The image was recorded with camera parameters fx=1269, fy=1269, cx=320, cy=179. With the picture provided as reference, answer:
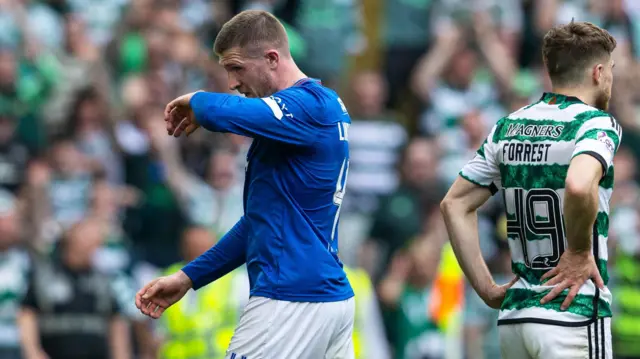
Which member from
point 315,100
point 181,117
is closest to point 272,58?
point 315,100

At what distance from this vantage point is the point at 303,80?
250 inches

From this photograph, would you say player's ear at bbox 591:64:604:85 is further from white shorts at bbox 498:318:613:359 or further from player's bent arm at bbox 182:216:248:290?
player's bent arm at bbox 182:216:248:290

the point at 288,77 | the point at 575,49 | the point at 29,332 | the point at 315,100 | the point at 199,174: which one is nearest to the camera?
the point at 575,49

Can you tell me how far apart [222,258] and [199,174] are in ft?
23.8

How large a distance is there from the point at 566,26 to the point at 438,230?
718 centimetres

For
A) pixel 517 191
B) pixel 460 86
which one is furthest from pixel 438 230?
pixel 517 191

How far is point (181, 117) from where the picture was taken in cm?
618

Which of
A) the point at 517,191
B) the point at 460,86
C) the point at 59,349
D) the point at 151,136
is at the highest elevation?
the point at 460,86

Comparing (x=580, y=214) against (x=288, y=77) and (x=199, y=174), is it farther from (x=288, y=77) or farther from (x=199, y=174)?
(x=199, y=174)

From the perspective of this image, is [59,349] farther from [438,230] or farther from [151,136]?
[438,230]

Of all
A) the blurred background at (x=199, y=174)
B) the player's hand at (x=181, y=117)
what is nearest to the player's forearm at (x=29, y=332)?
the blurred background at (x=199, y=174)

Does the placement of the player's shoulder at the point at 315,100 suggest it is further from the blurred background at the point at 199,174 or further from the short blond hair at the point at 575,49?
the blurred background at the point at 199,174

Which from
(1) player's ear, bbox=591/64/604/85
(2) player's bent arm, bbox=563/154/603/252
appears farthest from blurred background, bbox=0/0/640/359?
(2) player's bent arm, bbox=563/154/603/252

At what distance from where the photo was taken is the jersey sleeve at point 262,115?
5984 millimetres
